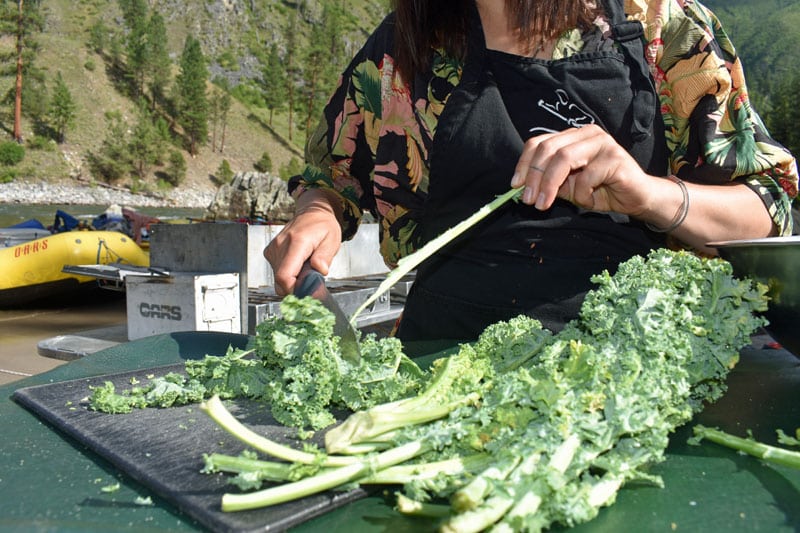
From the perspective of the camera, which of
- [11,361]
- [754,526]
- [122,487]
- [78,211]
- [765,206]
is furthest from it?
[78,211]

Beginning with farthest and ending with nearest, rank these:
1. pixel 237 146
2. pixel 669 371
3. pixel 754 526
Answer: pixel 237 146 < pixel 669 371 < pixel 754 526

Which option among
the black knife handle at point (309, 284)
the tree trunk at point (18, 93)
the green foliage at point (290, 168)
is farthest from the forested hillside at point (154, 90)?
the black knife handle at point (309, 284)

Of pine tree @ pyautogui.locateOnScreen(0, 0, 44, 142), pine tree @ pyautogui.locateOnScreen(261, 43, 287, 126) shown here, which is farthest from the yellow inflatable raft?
pine tree @ pyautogui.locateOnScreen(261, 43, 287, 126)

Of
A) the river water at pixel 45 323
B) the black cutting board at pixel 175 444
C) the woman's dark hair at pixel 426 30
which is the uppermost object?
the woman's dark hair at pixel 426 30

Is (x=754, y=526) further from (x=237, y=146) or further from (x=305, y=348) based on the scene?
(x=237, y=146)

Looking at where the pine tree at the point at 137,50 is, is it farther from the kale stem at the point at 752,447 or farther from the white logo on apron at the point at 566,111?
the kale stem at the point at 752,447

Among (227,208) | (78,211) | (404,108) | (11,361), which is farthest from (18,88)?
(404,108)

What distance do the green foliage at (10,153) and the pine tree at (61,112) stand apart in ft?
20.2

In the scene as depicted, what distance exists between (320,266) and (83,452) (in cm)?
82

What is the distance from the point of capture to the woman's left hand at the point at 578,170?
152 cm

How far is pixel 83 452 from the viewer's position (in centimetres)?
138

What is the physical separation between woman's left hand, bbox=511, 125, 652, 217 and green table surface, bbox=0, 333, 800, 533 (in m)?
0.60

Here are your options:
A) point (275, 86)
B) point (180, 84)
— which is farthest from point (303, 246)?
point (275, 86)

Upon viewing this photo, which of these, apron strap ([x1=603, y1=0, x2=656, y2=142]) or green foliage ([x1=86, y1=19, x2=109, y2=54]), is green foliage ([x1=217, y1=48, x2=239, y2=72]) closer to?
green foliage ([x1=86, y1=19, x2=109, y2=54])
